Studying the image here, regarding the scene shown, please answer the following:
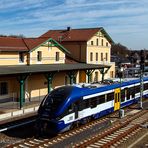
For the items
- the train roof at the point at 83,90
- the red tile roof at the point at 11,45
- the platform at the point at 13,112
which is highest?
the red tile roof at the point at 11,45

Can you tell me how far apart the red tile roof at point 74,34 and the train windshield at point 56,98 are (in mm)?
26505

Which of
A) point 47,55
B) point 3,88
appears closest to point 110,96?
point 3,88

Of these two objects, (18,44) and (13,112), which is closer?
(13,112)

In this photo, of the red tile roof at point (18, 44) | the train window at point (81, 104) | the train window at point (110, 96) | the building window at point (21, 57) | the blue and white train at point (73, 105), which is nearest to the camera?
the blue and white train at point (73, 105)

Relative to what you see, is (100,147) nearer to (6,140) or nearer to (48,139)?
(48,139)

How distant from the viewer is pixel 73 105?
1827 cm

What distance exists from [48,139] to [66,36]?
3197 centimetres

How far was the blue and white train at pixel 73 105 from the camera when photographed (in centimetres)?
1738

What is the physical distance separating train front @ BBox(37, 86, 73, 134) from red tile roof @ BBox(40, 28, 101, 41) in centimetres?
2691

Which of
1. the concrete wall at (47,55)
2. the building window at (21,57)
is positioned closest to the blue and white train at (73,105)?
the building window at (21,57)

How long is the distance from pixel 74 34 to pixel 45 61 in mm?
13180

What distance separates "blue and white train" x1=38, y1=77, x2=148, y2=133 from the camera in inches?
684

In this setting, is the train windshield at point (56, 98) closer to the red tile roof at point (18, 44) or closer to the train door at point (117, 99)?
the train door at point (117, 99)

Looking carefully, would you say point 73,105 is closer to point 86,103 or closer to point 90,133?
point 86,103
